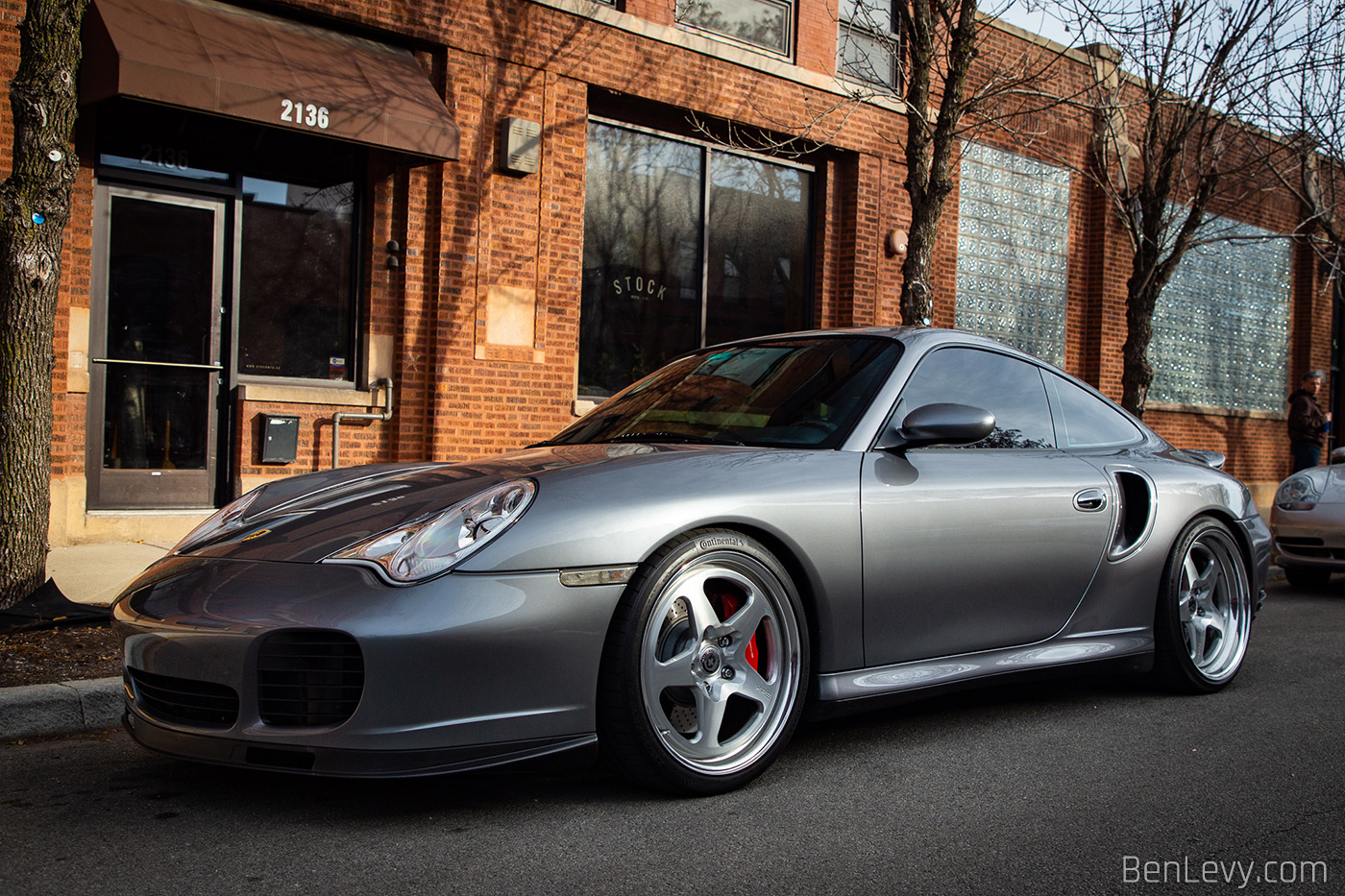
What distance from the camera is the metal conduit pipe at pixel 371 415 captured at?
9.35 m

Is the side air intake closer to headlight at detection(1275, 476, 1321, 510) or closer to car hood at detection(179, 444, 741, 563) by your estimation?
car hood at detection(179, 444, 741, 563)

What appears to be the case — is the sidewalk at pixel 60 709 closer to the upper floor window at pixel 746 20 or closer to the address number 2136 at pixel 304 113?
the address number 2136 at pixel 304 113

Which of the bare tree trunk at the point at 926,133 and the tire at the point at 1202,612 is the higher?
the bare tree trunk at the point at 926,133

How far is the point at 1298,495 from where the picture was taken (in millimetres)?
8789

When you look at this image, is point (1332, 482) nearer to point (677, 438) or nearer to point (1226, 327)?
point (677, 438)

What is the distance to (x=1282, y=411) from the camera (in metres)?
18.8

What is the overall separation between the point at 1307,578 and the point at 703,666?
7.94 metres

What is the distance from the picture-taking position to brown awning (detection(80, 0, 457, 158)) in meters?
7.67

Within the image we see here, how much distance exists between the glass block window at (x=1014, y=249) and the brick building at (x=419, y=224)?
0.44 metres

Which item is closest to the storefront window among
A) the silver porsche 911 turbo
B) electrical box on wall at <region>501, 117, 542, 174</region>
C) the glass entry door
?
electrical box on wall at <region>501, 117, 542, 174</region>

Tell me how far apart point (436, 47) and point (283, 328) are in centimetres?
271

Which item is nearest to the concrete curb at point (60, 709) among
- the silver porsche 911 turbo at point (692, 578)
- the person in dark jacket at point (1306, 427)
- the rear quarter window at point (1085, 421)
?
the silver porsche 911 turbo at point (692, 578)

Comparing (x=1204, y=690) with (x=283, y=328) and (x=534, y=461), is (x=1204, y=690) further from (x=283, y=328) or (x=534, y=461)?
(x=283, y=328)

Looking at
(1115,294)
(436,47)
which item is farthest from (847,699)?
(1115,294)
